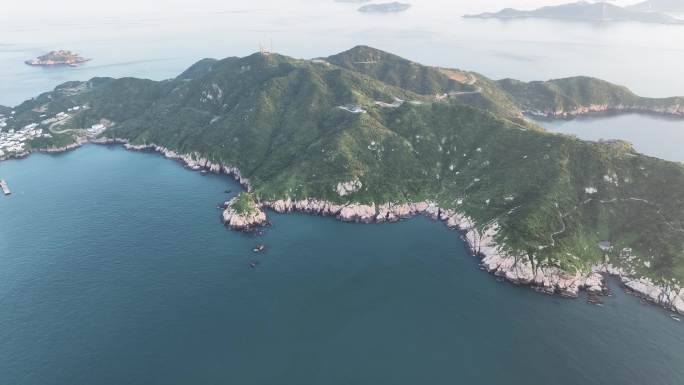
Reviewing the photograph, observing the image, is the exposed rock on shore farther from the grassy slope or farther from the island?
the grassy slope

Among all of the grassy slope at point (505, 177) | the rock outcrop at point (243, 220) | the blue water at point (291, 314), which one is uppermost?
the grassy slope at point (505, 177)

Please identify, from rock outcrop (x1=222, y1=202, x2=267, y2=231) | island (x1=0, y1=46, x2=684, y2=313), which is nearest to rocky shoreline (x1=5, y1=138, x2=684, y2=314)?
rock outcrop (x1=222, y1=202, x2=267, y2=231)

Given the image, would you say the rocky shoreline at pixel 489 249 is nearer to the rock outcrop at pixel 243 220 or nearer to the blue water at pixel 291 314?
the rock outcrop at pixel 243 220

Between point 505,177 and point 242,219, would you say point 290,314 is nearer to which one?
point 242,219

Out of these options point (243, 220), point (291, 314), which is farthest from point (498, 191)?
point (243, 220)

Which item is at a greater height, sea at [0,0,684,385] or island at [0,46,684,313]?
island at [0,46,684,313]

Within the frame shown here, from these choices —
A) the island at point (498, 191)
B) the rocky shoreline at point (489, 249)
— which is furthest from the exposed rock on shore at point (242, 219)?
the island at point (498, 191)

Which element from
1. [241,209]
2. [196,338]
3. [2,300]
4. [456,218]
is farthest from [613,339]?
[2,300]

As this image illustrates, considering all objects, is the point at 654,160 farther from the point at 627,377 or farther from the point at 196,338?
the point at 196,338
